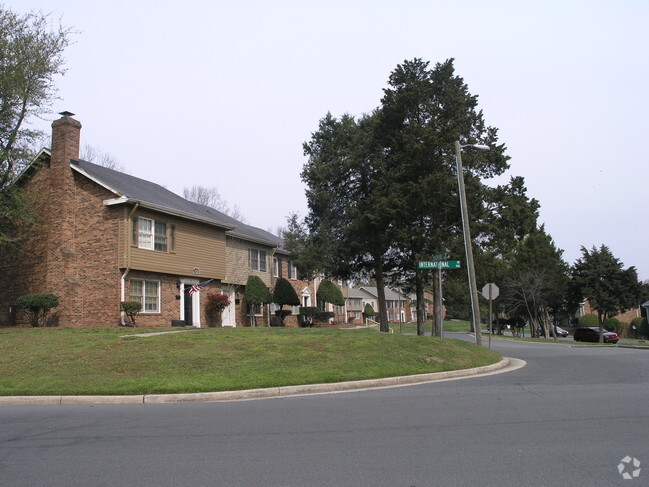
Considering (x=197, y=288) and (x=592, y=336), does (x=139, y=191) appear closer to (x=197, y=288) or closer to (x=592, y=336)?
(x=197, y=288)

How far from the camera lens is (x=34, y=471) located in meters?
5.62

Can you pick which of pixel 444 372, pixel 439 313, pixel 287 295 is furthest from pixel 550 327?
pixel 444 372

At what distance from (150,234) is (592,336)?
33.3 meters

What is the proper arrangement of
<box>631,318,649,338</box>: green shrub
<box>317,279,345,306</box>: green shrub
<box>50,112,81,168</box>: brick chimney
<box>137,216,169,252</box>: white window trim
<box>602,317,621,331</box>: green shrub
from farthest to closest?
<box>602,317,621,331</box>: green shrub
<box>631,318,649,338</box>: green shrub
<box>317,279,345,306</box>: green shrub
<box>50,112,81,168</box>: brick chimney
<box>137,216,169,252</box>: white window trim

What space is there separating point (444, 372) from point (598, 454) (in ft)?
24.2

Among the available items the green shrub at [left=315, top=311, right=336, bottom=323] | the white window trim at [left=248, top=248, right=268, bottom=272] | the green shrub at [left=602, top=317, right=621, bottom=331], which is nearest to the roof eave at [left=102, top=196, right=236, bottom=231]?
the white window trim at [left=248, top=248, right=268, bottom=272]

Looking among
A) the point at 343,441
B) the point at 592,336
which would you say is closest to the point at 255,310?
the point at 592,336

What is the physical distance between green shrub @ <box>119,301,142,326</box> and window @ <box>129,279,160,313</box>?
0.75 metres

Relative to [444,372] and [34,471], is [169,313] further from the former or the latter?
[34,471]

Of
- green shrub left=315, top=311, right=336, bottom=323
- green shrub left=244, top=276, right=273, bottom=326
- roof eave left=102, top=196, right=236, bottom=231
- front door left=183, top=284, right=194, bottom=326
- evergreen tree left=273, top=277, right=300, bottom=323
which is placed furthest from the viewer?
green shrub left=315, top=311, right=336, bottom=323

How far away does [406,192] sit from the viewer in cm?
2362

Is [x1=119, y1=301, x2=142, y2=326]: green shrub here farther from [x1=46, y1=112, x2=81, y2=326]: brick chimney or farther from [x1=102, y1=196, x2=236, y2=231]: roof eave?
[x1=102, y1=196, x2=236, y2=231]: roof eave

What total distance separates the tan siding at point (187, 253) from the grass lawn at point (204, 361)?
6.72 meters

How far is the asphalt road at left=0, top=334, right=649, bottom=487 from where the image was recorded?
534cm
